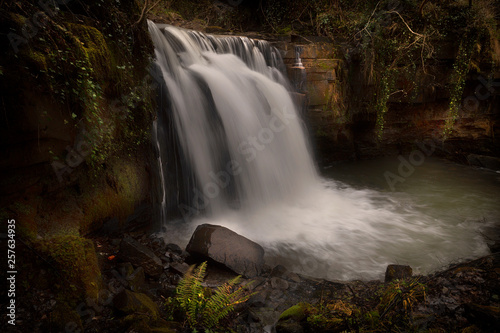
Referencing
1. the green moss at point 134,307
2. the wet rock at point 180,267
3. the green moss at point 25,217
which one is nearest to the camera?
the green moss at point 134,307

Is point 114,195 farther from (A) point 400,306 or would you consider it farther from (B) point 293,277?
(A) point 400,306

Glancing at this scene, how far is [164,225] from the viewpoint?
5340mm

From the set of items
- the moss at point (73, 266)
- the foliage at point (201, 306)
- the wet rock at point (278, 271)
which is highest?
the moss at point (73, 266)

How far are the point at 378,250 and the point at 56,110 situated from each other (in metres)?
5.61

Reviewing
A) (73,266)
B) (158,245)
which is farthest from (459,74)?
(73,266)

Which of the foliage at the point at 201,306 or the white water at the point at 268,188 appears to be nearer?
the foliage at the point at 201,306

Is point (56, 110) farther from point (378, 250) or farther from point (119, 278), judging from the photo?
point (378, 250)

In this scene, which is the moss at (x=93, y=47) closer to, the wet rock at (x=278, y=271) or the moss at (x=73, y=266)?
the moss at (x=73, y=266)

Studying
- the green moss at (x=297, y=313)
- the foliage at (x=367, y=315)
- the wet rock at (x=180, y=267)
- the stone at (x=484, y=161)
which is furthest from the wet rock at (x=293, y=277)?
the stone at (x=484, y=161)

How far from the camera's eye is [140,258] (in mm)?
3572

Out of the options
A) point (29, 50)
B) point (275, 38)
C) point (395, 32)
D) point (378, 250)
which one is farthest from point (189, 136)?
point (395, 32)

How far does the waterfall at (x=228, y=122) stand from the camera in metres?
5.72

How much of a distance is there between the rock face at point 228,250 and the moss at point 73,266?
1.51m

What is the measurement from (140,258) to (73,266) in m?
1.00
